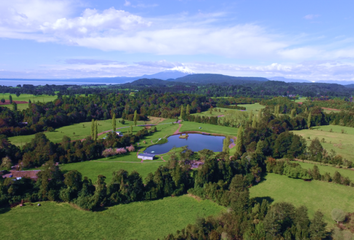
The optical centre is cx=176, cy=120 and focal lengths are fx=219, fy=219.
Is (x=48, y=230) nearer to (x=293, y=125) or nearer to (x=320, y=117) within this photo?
(x=293, y=125)

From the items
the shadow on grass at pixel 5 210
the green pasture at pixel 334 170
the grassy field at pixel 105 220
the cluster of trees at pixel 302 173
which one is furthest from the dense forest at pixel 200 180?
the green pasture at pixel 334 170

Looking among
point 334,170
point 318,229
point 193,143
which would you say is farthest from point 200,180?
point 193,143

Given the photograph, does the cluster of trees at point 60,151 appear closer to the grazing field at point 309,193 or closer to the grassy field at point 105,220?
the grassy field at point 105,220

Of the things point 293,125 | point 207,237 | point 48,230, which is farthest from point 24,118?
point 293,125

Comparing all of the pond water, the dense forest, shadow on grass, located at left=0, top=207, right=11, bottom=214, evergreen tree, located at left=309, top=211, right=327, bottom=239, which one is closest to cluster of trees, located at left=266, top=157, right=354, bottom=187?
the dense forest

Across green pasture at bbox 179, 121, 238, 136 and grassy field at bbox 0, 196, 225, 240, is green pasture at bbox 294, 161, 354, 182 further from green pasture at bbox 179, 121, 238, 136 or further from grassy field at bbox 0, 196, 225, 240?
green pasture at bbox 179, 121, 238, 136

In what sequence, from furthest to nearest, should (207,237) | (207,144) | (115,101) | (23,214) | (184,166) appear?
(115,101), (207,144), (184,166), (23,214), (207,237)
